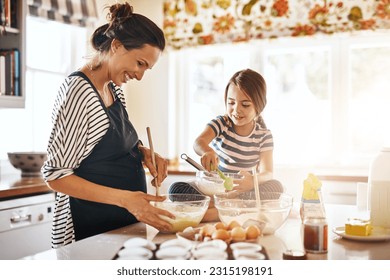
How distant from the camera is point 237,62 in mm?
2988

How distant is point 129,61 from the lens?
1.27 metres

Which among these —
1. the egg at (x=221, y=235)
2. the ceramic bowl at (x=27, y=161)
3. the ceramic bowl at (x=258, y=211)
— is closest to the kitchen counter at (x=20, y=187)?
the ceramic bowl at (x=27, y=161)

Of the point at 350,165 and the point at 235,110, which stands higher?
the point at 235,110

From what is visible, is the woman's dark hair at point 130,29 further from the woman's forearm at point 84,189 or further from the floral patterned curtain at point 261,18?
the floral patterned curtain at point 261,18

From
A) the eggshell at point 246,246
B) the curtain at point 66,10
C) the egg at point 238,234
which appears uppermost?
the curtain at point 66,10

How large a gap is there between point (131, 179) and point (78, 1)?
5.35 ft

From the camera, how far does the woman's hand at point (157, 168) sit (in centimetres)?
129

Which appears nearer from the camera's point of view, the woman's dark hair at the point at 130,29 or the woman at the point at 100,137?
the woman at the point at 100,137

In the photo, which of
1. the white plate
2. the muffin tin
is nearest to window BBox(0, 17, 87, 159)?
the muffin tin

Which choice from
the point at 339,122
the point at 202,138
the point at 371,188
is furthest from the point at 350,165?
the point at 371,188

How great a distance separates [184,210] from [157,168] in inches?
9.1

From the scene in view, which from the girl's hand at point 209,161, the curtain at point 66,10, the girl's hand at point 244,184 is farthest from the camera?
the curtain at point 66,10

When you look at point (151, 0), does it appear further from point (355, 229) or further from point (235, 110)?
point (355, 229)

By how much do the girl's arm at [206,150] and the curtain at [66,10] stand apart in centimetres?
120
